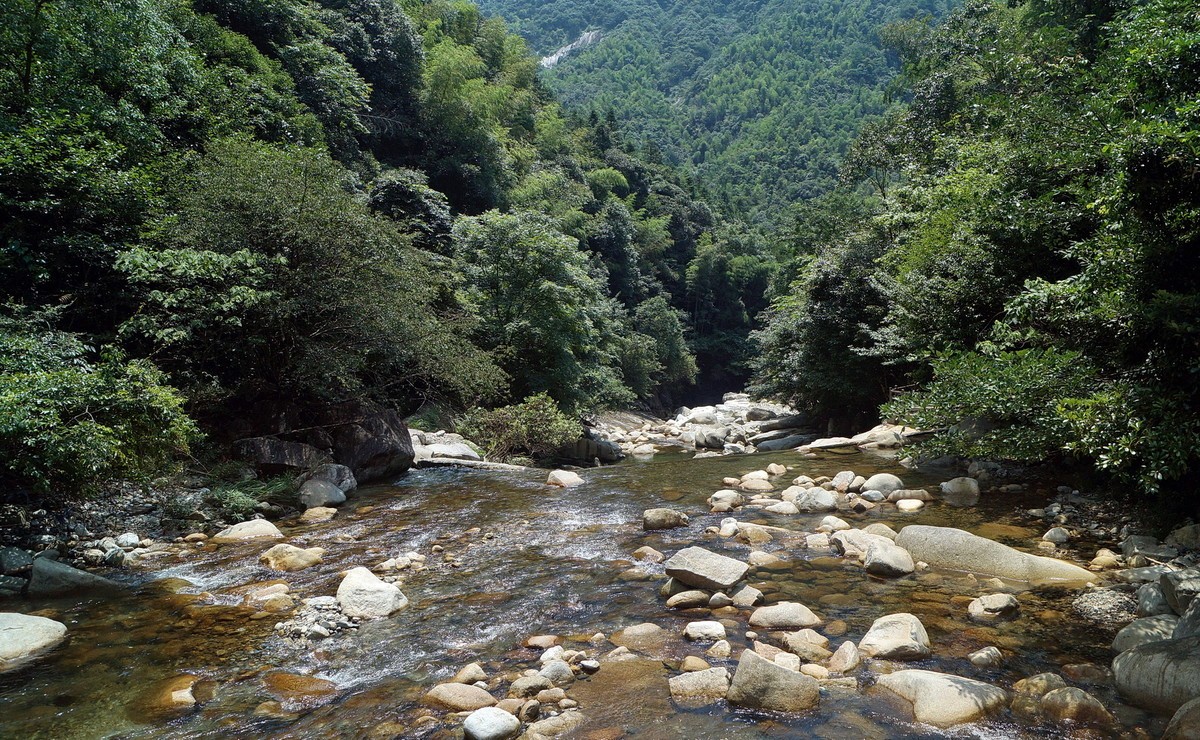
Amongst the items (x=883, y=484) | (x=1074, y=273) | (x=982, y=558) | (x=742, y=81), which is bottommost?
(x=883, y=484)

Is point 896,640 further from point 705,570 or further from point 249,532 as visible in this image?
point 249,532

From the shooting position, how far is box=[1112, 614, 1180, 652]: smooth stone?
440 centimetres

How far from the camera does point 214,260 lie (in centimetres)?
958

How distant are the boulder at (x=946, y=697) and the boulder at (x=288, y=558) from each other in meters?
6.10

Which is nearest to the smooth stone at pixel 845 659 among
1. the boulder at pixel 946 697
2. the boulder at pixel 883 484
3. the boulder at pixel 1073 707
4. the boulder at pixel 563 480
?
the boulder at pixel 946 697

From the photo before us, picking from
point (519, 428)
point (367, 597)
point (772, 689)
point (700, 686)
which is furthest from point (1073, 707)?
point (519, 428)

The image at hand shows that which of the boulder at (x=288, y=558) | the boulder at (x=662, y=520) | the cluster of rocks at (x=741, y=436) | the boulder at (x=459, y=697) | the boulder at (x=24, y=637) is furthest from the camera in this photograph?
the cluster of rocks at (x=741, y=436)

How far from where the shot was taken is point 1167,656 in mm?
3883

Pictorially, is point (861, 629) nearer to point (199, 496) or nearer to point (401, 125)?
point (199, 496)

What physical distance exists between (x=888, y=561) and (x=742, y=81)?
4980 inches

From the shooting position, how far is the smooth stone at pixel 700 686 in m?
4.20

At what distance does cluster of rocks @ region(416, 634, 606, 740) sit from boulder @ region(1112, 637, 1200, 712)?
351 cm

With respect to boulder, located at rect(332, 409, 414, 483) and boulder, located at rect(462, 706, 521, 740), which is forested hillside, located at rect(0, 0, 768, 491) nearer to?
boulder, located at rect(332, 409, 414, 483)

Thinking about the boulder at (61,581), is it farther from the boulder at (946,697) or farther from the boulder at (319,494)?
the boulder at (946,697)
